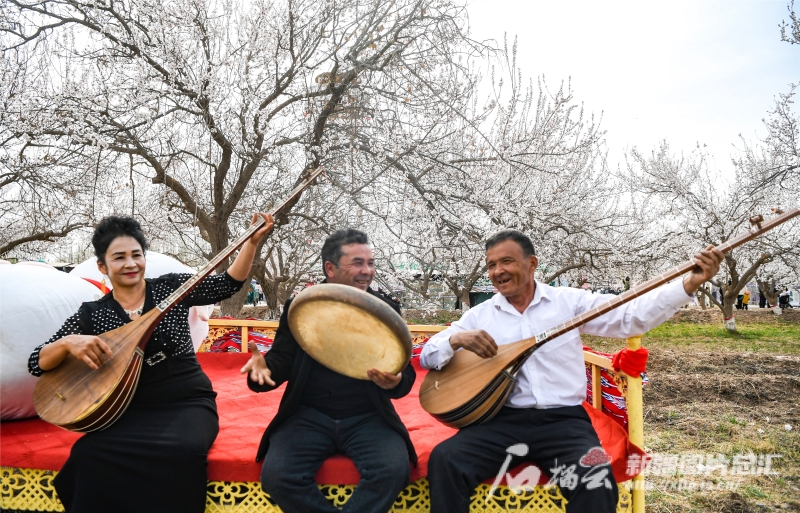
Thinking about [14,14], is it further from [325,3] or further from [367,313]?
[367,313]

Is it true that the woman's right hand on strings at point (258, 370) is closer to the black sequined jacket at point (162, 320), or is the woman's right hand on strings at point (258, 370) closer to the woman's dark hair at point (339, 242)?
the black sequined jacket at point (162, 320)

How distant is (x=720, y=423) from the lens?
5.28 m

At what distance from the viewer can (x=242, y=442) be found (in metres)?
2.90

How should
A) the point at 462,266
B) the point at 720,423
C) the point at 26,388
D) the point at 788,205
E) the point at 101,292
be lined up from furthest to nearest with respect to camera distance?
the point at 788,205, the point at 462,266, the point at 720,423, the point at 101,292, the point at 26,388

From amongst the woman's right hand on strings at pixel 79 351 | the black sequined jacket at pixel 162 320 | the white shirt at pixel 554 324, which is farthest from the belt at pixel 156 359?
the white shirt at pixel 554 324

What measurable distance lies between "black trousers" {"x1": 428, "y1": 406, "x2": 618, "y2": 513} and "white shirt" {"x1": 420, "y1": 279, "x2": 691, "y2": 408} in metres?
0.10

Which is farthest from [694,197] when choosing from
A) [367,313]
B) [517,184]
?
[367,313]

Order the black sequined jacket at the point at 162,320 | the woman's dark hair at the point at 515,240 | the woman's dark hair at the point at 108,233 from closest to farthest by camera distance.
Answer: the black sequined jacket at the point at 162,320 < the woman's dark hair at the point at 108,233 < the woman's dark hair at the point at 515,240

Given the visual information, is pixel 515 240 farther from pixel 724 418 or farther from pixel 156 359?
pixel 724 418

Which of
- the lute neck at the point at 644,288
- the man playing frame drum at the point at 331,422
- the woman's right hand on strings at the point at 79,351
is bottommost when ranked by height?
the man playing frame drum at the point at 331,422

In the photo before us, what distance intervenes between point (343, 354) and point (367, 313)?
13.1 inches

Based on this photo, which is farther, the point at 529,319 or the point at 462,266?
the point at 462,266

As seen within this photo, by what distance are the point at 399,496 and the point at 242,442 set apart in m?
0.93

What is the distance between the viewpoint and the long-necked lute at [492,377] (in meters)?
2.53
